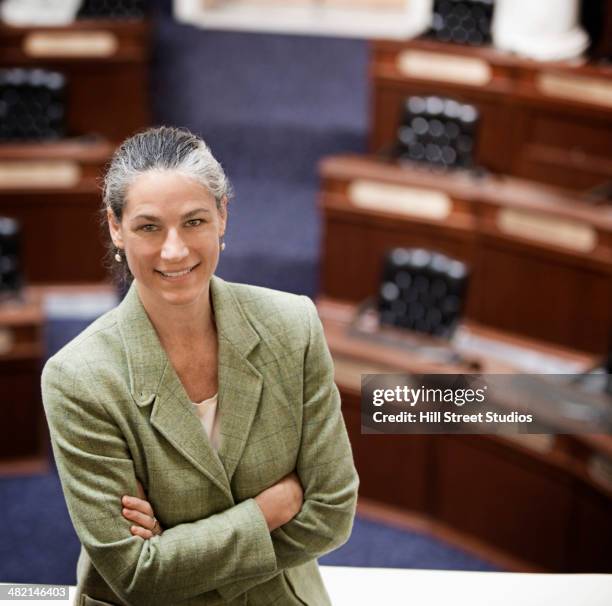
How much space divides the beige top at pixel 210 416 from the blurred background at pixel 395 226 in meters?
0.82

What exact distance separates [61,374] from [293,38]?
10.1 feet

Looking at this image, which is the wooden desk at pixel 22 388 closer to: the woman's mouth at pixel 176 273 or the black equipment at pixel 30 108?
the black equipment at pixel 30 108

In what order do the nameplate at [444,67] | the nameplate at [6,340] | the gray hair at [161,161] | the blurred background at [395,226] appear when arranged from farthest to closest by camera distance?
the nameplate at [444,67] → the nameplate at [6,340] → the blurred background at [395,226] → the gray hair at [161,161]

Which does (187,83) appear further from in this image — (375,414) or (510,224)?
(375,414)

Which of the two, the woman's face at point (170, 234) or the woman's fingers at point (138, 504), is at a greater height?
the woman's face at point (170, 234)

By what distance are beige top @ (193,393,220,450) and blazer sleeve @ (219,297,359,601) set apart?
0.08 meters

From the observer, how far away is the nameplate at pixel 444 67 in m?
2.95

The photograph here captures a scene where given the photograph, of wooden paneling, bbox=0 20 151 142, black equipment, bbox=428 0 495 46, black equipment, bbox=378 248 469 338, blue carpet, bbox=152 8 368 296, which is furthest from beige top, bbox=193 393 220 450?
wooden paneling, bbox=0 20 151 142

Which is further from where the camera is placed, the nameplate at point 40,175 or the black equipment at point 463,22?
the black equipment at point 463,22

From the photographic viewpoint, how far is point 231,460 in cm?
98

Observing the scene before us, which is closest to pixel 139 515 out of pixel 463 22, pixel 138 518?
pixel 138 518

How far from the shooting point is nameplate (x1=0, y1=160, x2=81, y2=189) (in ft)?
9.49

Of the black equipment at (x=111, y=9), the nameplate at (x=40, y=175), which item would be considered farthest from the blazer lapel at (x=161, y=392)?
the black equipment at (x=111, y=9)

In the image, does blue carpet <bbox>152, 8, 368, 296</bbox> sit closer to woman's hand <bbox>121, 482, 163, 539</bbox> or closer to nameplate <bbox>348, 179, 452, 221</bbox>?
nameplate <bbox>348, 179, 452, 221</bbox>
